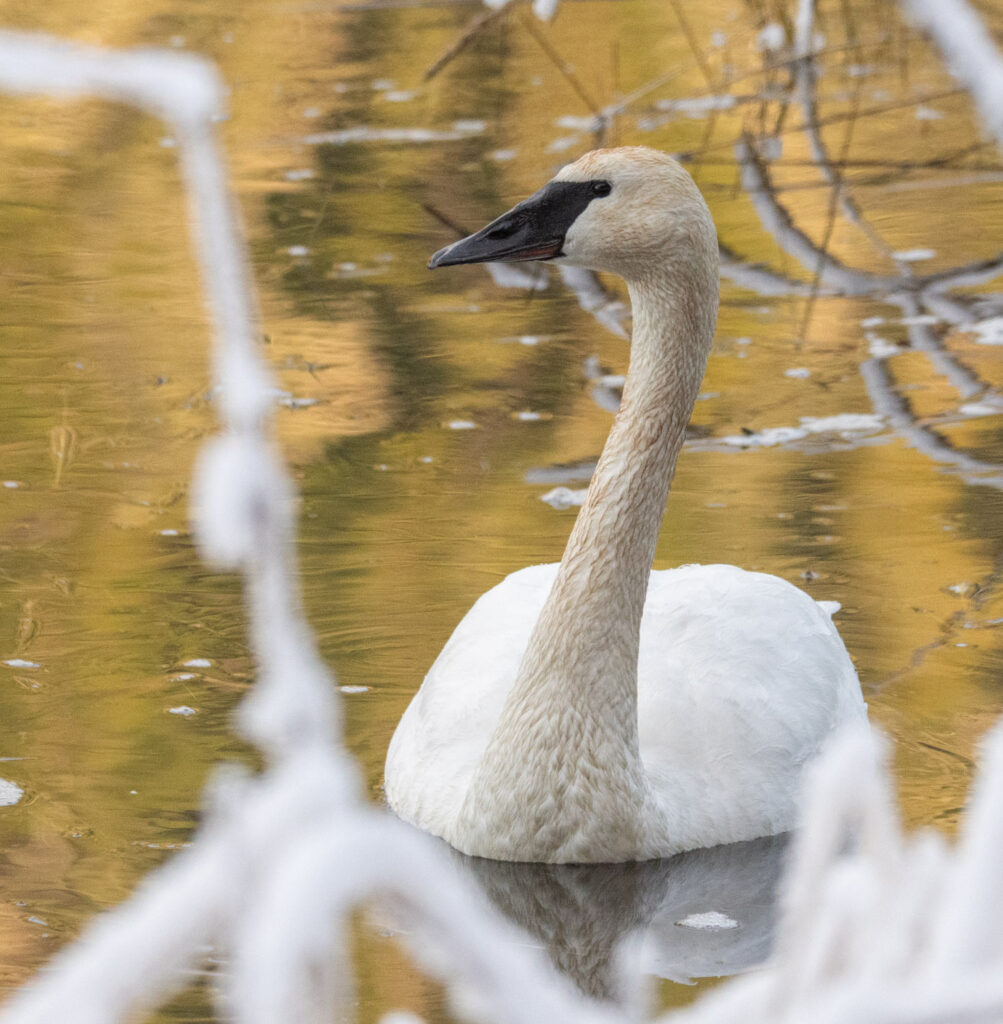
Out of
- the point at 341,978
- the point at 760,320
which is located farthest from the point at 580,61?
the point at 341,978

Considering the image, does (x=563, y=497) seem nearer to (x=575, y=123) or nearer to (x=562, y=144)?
(x=562, y=144)

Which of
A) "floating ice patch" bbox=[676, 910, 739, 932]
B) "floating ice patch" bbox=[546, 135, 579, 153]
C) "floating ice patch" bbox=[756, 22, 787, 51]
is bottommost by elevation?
"floating ice patch" bbox=[676, 910, 739, 932]

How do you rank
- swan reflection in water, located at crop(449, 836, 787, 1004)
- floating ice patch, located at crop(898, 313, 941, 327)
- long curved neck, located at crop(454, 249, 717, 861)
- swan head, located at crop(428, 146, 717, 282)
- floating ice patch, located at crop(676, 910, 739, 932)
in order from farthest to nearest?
floating ice patch, located at crop(898, 313, 941, 327) < swan head, located at crop(428, 146, 717, 282) < long curved neck, located at crop(454, 249, 717, 861) < floating ice patch, located at crop(676, 910, 739, 932) < swan reflection in water, located at crop(449, 836, 787, 1004)

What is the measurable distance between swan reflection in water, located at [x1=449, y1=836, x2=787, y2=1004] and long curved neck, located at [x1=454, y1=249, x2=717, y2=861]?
56 mm

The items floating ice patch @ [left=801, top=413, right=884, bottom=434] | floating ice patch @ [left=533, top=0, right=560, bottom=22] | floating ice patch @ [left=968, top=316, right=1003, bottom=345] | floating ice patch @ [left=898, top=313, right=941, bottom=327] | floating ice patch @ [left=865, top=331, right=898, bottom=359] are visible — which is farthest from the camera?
floating ice patch @ [left=898, top=313, right=941, bottom=327]

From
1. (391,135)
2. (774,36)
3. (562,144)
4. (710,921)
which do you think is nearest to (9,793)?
(710,921)

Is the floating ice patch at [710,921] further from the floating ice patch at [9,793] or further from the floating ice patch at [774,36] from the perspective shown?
the floating ice patch at [774,36]

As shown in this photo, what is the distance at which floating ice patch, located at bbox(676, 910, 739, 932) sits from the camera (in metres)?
3.88

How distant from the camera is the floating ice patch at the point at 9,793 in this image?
175 inches

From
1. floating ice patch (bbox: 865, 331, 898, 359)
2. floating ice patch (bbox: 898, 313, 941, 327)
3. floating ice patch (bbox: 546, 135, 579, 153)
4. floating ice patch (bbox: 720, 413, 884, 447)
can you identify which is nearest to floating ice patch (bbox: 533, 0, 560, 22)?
floating ice patch (bbox: 720, 413, 884, 447)

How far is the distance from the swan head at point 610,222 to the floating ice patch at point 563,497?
1.98 meters

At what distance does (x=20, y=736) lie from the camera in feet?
15.6

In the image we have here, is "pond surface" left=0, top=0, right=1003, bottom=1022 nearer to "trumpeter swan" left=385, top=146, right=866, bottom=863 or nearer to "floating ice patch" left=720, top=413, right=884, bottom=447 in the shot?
"floating ice patch" left=720, top=413, right=884, bottom=447

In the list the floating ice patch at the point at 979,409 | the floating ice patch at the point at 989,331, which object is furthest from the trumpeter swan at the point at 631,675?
the floating ice patch at the point at 989,331
